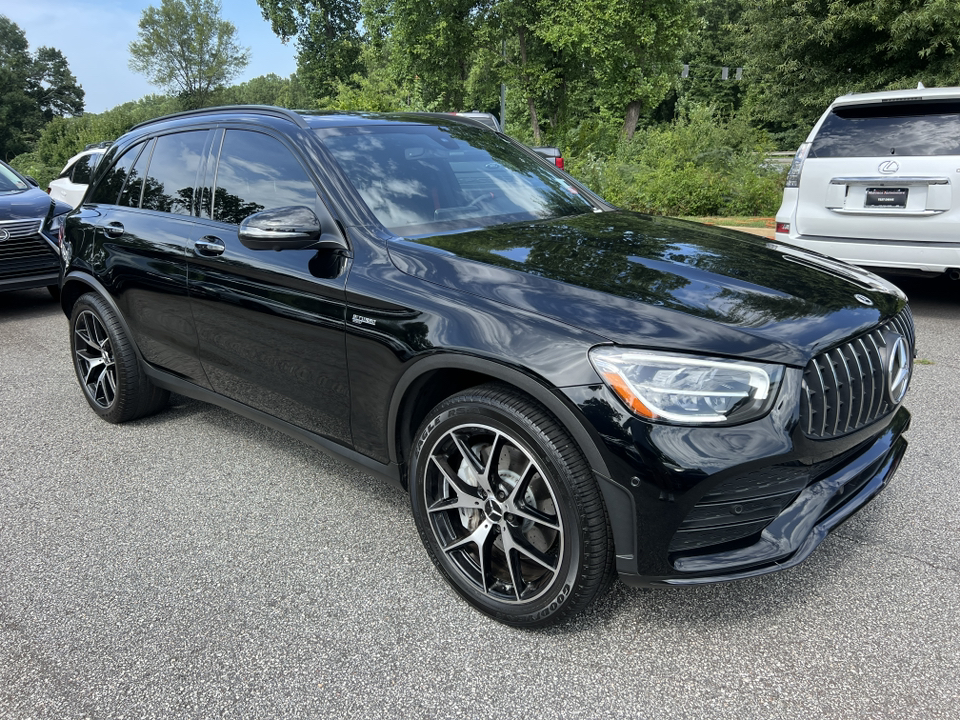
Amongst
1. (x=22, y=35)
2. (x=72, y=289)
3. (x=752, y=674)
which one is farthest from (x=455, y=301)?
(x=22, y=35)

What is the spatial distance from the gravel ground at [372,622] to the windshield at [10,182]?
620cm

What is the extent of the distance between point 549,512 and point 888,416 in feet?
4.13

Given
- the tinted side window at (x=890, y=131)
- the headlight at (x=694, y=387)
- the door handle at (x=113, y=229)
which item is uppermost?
the tinted side window at (x=890, y=131)

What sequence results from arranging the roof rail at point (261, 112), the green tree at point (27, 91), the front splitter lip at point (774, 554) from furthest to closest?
the green tree at point (27, 91), the roof rail at point (261, 112), the front splitter lip at point (774, 554)

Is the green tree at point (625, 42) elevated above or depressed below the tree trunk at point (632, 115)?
above

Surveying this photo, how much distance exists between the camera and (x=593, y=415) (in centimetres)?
230

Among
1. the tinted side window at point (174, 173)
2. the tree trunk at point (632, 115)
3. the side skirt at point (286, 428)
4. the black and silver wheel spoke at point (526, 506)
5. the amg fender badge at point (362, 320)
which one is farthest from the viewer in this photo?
the tree trunk at point (632, 115)

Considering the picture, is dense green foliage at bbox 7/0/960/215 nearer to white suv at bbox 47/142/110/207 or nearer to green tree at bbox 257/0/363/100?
green tree at bbox 257/0/363/100

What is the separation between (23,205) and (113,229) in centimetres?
492

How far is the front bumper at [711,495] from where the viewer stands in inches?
88.0

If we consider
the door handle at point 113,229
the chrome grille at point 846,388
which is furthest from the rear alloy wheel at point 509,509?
the door handle at point 113,229

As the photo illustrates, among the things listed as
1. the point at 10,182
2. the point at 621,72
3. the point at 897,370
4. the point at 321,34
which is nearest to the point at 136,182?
the point at 897,370

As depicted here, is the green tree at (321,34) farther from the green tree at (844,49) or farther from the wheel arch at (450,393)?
the wheel arch at (450,393)

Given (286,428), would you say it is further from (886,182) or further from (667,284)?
(886,182)
